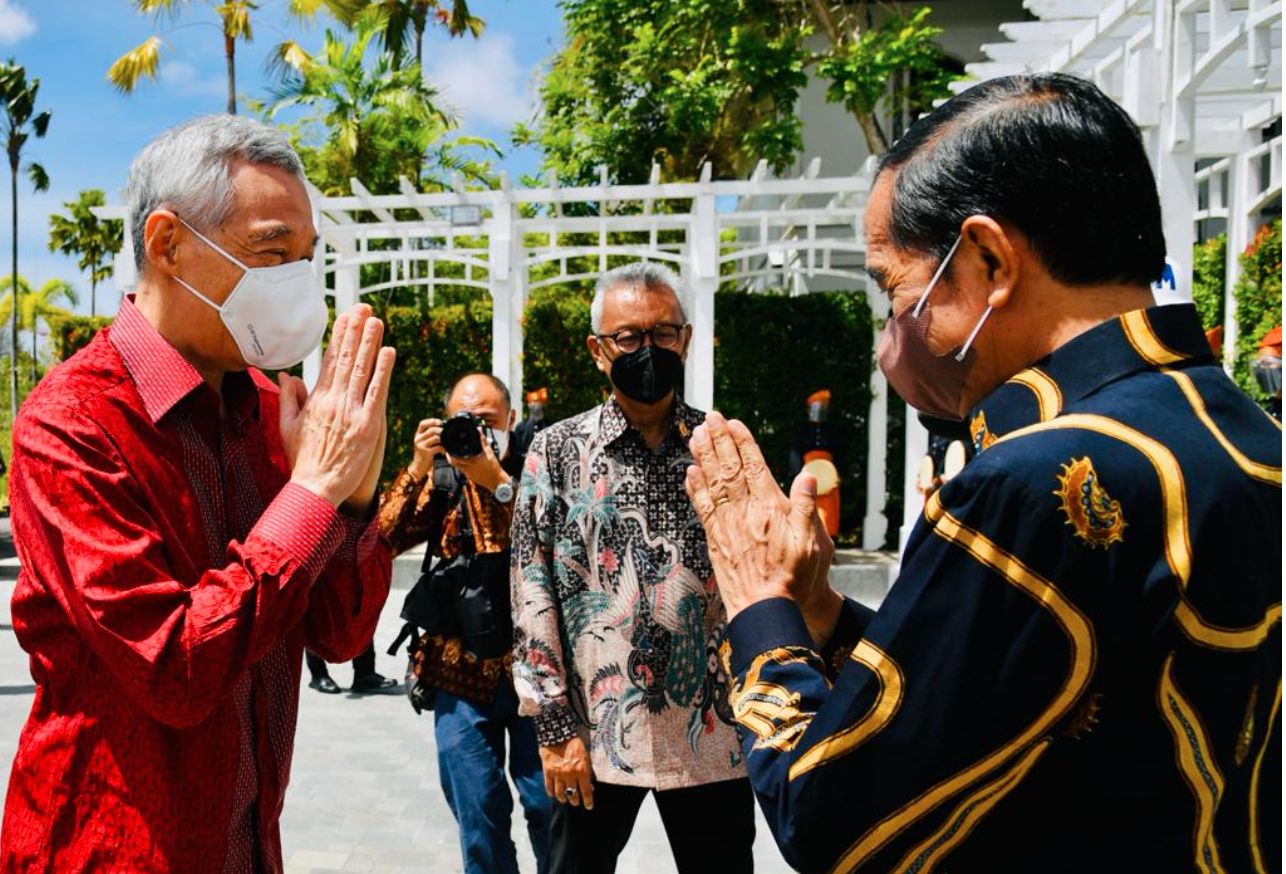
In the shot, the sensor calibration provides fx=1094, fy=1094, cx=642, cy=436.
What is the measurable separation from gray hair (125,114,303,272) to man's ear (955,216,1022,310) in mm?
1148

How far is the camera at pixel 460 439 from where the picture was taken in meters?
3.62

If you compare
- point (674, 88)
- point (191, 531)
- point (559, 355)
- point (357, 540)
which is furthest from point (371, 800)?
point (674, 88)

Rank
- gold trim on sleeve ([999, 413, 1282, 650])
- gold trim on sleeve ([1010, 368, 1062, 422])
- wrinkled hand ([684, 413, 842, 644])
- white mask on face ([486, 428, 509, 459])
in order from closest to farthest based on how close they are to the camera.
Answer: gold trim on sleeve ([999, 413, 1282, 650]) → gold trim on sleeve ([1010, 368, 1062, 422]) → wrinkled hand ([684, 413, 842, 644]) → white mask on face ([486, 428, 509, 459])

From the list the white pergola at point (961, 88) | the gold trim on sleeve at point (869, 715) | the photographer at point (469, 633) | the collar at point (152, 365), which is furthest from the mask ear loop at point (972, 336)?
the white pergola at point (961, 88)

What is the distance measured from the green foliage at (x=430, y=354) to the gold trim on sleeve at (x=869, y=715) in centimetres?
1206

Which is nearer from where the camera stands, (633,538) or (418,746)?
(633,538)

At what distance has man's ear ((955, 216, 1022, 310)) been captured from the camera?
4.02 ft

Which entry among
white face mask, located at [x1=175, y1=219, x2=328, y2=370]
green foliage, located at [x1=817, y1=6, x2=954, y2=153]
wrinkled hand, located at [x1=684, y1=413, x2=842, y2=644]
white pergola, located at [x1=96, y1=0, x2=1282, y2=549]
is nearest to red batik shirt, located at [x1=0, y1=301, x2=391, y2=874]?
white face mask, located at [x1=175, y1=219, x2=328, y2=370]

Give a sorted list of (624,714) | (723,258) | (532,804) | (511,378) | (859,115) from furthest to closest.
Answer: (859,115)
(723,258)
(511,378)
(532,804)
(624,714)

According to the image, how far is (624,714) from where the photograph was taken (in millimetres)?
2805

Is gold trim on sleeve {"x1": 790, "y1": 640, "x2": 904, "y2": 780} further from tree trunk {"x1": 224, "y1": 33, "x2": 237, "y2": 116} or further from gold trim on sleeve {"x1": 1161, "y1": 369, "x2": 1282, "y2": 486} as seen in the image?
tree trunk {"x1": 224, "y1": 33, "x2": 237, "y2": 116}

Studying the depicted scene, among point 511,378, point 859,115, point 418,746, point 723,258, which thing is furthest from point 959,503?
point 859,115

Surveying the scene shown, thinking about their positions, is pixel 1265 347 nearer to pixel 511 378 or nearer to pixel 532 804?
pixel 532 804

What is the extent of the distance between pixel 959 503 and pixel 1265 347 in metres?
5.88
